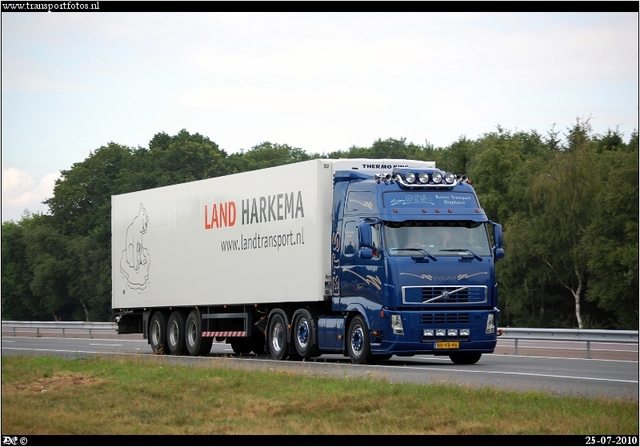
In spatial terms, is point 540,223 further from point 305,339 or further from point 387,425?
point 387,425

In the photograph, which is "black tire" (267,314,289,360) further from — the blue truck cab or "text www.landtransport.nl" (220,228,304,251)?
the blue truck cab

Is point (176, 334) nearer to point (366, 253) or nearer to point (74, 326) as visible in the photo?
point (366, 253)

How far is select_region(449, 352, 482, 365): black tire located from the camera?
25.5 m

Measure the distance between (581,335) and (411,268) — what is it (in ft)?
25.5

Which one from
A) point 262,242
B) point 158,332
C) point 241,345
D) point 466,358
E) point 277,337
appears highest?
point 262,242

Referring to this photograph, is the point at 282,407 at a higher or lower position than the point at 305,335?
lower

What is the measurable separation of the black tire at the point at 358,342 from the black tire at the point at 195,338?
638 cm

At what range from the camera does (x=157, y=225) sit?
106ft

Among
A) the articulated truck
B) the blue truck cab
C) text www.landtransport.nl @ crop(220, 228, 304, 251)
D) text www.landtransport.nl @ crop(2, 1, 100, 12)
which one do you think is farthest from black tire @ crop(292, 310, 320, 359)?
text www.landtransport.nl @ crop(2, 1, 100, 12)

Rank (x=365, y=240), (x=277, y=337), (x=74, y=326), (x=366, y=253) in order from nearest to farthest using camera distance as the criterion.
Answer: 1. (x=366, y=253)
2. (x=365, y=240)
3. (x=277, y=337)
4. (x=74, y=326)

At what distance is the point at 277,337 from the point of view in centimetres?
2709

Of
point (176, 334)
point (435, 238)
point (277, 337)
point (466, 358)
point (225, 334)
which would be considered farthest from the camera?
point (176, 334)

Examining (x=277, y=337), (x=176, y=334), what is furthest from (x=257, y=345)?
(x=277, y=337)

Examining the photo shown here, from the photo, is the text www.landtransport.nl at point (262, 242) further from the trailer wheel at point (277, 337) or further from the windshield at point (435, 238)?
the windshield at point (435, 238)
